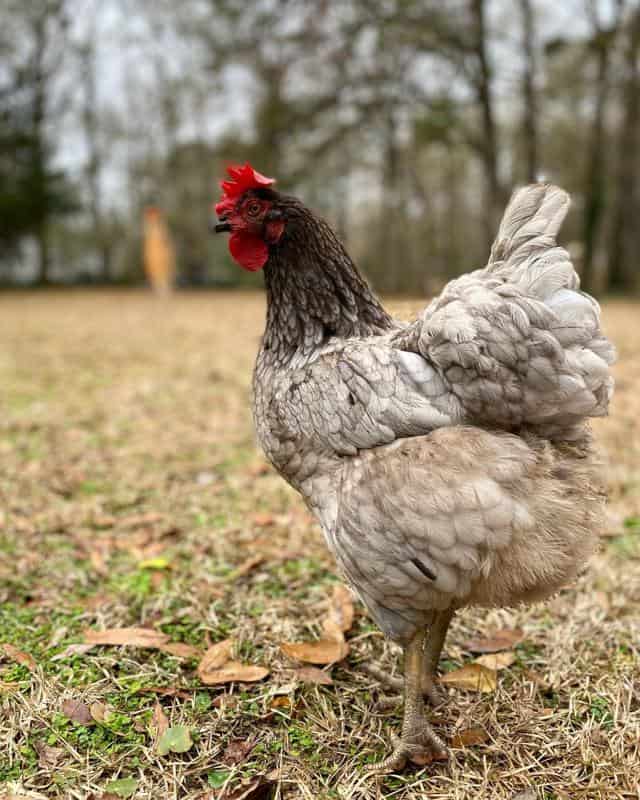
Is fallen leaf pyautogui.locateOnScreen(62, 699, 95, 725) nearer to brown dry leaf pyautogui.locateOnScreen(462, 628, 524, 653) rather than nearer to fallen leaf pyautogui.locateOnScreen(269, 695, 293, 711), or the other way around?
fallen leaf pyautogui.locateOnScreen(269, 695, 293, 711)

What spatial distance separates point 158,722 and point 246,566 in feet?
3.37

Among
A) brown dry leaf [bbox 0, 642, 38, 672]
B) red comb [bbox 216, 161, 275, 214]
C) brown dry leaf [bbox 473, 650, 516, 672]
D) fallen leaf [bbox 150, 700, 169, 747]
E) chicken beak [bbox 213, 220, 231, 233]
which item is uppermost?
red comb [bbox 216, 161, 275, 214]

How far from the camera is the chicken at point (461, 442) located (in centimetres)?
177

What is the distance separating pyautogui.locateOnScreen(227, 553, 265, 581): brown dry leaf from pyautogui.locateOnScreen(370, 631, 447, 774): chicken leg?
1.17 m

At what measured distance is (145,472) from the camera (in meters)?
4.29

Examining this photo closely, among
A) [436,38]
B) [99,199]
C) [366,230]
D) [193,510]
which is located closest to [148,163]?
[99,199]

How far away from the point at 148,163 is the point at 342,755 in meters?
29.4

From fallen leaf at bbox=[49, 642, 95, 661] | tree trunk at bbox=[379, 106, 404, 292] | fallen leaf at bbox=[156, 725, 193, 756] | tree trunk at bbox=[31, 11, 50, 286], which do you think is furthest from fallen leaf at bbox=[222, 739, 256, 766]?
tree trunk at bbox=[31, 11, 50, 286]

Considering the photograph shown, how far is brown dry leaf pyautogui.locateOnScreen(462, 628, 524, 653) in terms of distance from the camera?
8.32 feet

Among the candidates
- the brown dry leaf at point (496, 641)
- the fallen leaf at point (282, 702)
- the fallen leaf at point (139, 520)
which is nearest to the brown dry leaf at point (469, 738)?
the brown dry leaf at point (496, 641)

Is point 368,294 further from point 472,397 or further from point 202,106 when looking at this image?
point 202,106

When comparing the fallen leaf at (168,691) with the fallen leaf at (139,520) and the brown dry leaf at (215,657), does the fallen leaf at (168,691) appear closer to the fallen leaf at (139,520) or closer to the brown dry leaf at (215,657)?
the brown dry leaf at (215,657)

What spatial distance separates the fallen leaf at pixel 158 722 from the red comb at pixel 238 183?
173 cm

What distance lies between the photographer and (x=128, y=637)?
2.47 metres
